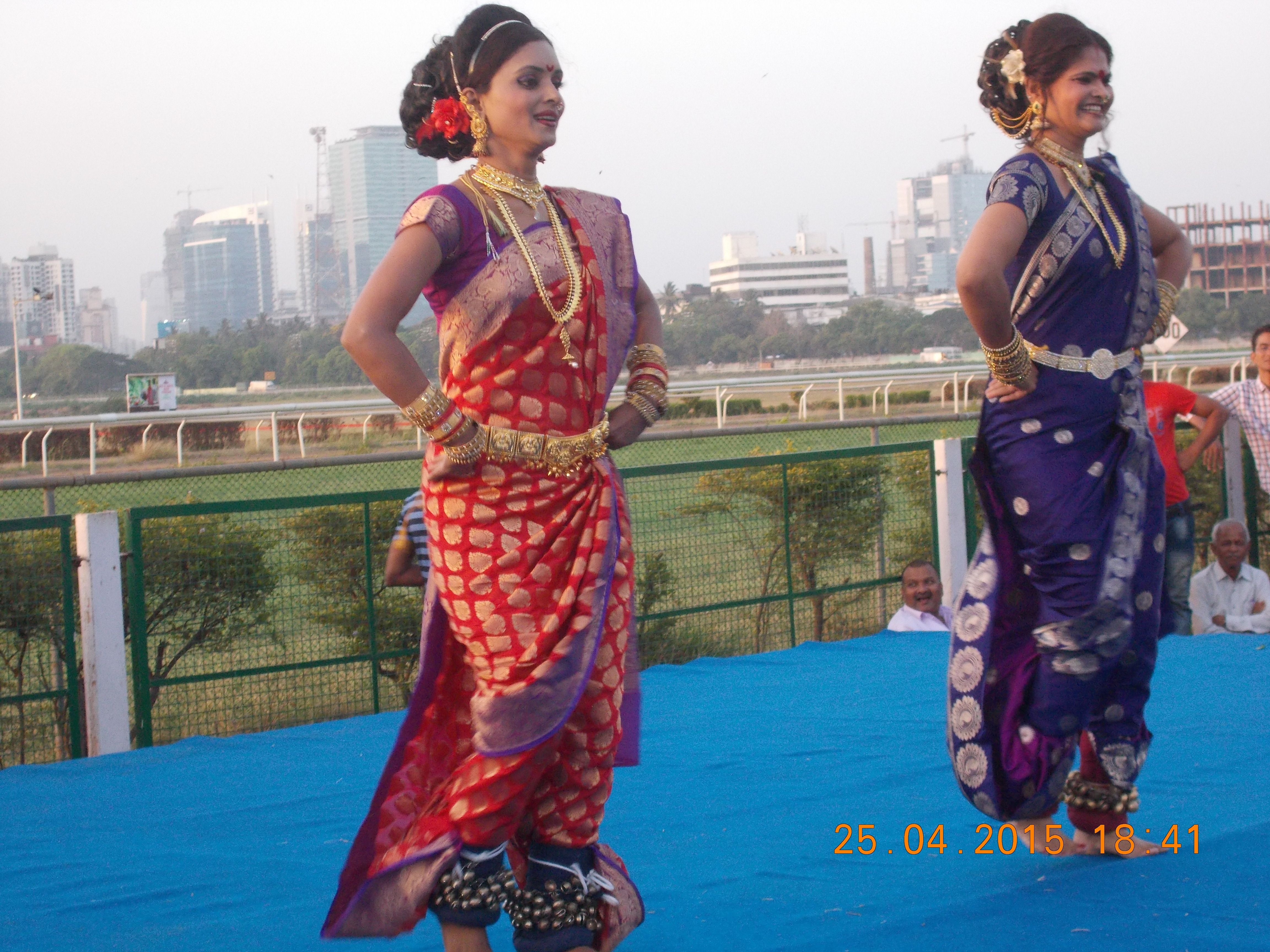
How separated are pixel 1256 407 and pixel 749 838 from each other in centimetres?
471

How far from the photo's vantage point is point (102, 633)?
482 cm

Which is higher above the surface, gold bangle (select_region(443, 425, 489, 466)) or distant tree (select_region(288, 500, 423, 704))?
gold bangle (select_region(443, 425, 489, 466))

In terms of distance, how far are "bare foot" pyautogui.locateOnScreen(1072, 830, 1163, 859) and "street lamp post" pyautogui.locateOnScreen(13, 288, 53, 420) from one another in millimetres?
22390

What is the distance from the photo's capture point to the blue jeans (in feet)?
19.6

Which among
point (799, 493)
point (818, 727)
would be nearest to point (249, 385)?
point (799, 493)

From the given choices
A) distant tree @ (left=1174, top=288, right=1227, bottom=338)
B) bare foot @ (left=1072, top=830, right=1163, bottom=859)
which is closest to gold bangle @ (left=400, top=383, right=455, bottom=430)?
bare foot @ (left=1072, top=830, right=1163, bottom=859)

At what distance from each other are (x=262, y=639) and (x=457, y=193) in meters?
3.63

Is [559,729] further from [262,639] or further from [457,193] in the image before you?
[262,639]

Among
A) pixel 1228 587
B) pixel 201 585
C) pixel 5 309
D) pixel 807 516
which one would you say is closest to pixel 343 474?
pixel 807 516

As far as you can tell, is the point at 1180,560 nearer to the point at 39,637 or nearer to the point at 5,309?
the point at 39,637

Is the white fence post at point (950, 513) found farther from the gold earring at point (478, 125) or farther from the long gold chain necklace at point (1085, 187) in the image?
the gold earring at point (478, 125)

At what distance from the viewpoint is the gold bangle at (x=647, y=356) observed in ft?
8.22

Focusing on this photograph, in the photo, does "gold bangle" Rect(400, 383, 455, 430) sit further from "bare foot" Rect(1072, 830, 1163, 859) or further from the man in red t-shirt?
Result: the man in red t-shirt

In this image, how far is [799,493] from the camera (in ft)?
22.5
